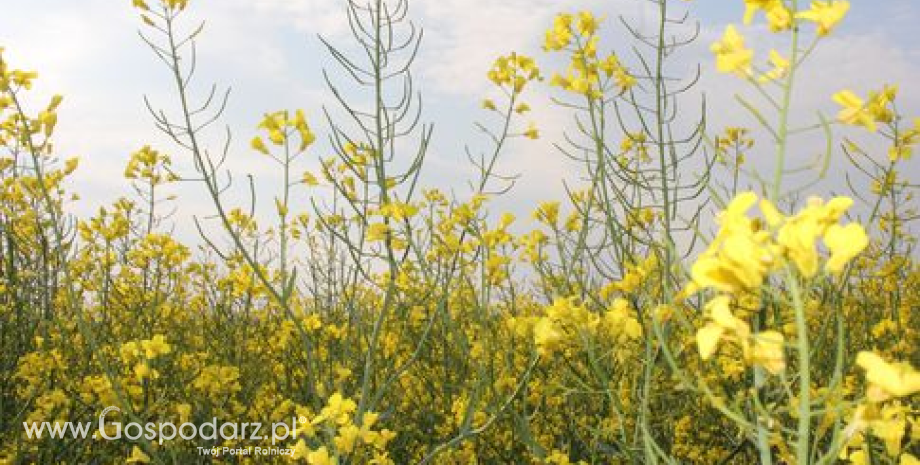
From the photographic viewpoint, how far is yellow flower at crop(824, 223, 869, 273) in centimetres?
82

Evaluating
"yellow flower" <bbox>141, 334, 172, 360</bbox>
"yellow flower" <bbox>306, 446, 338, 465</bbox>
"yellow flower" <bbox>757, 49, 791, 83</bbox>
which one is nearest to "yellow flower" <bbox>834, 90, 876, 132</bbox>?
"yellow flower" <bbox>757, 49, 791, 83</bbox>

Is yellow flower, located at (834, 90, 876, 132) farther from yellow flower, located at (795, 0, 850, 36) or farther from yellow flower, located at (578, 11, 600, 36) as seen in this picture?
yellow flower, located at (578, 11, 600, 36)

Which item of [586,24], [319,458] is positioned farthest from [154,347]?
[586,24]

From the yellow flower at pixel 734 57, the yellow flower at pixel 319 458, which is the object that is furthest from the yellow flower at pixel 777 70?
the yellow flower at pixel 319 458

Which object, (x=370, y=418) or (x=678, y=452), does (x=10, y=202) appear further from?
(x=678, y=452)

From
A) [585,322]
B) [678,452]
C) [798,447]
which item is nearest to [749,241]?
[798,447]

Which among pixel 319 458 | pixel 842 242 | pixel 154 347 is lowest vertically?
pixel 319 458

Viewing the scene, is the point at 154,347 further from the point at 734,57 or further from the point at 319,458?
the point at 734,57

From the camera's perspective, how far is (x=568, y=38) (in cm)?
280

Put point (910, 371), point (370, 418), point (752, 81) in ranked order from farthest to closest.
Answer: point (370, 418) → point (752, 81) → point (910, 371)

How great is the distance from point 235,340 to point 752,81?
410 cm

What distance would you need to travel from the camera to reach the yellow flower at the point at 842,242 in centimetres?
82

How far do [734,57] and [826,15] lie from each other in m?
0.13

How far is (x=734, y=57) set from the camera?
1130 millimetres
